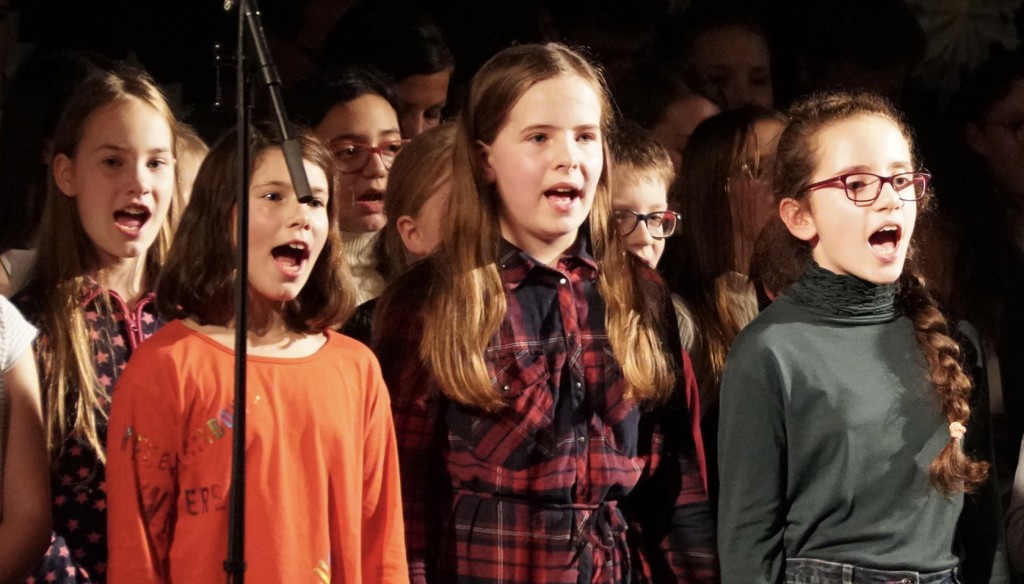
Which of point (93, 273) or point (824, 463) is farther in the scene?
point (93, 273)

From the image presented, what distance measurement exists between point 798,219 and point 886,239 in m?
0.15

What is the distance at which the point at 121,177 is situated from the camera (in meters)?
2.53

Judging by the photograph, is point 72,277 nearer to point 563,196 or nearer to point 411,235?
point 411,235

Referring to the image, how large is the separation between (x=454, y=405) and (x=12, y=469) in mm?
668

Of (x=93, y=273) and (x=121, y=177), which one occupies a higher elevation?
(x=121, y=177)

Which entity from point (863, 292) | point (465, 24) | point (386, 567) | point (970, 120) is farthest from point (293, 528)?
point (970, 120)

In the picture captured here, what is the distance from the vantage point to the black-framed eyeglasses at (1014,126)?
3.76 meters

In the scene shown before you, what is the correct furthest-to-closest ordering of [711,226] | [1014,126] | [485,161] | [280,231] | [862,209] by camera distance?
[1014,126] < [711,226] < [485,161] < [862,209] < [280,231]

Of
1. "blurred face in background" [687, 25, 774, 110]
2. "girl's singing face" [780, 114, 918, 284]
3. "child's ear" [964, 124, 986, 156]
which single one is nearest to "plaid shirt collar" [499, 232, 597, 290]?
"girl's singing face" [780, 114, 918, 284]

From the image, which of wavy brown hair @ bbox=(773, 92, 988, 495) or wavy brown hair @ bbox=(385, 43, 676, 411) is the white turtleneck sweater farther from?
wavy brown hair @ bbox=(773, 92, 988, 495)

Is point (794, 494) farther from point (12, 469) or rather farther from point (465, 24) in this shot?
point (465, 24)

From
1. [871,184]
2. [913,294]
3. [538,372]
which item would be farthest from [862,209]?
[538,372]

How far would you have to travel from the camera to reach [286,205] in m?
2.34

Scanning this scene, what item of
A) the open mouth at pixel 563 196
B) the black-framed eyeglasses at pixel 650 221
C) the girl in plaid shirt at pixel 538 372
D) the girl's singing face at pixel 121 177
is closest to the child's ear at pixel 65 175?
the girl's singing face at pixel 121 177
